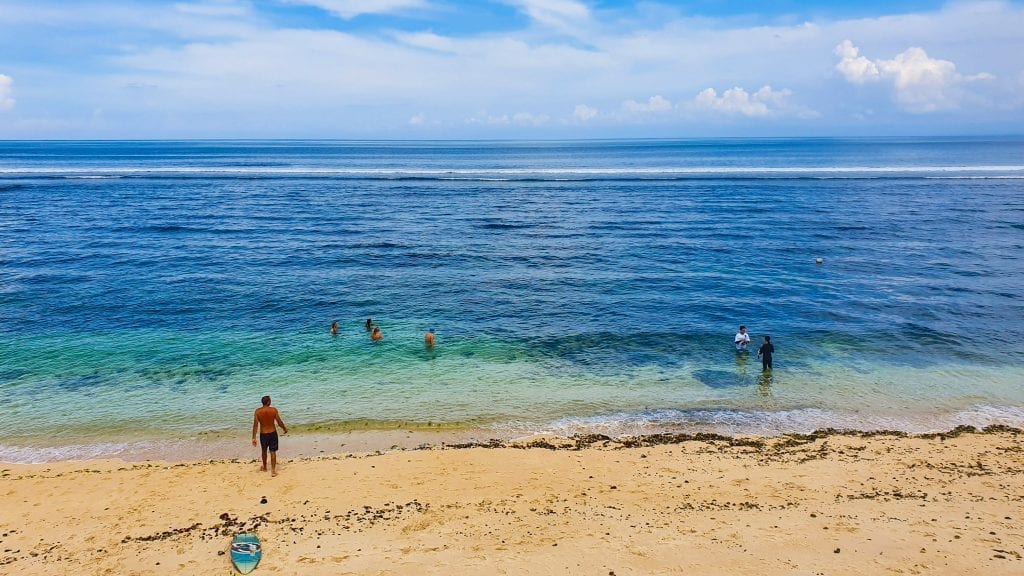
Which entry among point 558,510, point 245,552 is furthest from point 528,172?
point 245,552

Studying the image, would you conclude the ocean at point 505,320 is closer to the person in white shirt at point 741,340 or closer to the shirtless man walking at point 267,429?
the person in white shirt at point 741,340

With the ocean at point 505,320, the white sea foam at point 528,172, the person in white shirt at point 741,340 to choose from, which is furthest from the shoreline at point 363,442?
the white sea foam at point 528,172

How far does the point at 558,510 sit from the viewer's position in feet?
43.3

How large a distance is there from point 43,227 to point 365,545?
177 feet

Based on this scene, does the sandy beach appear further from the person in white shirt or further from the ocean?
the person in white shirt

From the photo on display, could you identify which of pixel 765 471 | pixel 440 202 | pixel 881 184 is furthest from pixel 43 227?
pixel 881 184

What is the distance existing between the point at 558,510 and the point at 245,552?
6228mm

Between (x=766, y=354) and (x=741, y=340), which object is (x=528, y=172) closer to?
(x=741, y=340)

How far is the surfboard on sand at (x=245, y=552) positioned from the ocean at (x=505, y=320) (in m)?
6.70

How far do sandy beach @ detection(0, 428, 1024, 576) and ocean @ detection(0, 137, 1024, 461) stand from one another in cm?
236

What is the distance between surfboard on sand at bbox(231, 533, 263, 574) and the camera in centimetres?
1108

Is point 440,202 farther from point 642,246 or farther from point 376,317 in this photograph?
point 376,317

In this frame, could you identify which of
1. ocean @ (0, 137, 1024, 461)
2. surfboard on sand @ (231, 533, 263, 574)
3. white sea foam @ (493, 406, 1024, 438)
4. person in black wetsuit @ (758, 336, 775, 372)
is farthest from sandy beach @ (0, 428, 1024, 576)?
person in black wetsuit @ (758, 336, 775, 372)

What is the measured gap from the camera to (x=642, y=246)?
44.3 metres
